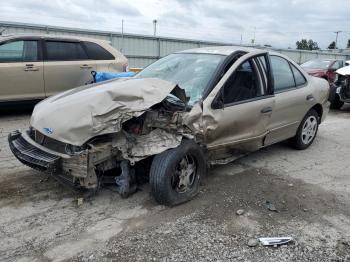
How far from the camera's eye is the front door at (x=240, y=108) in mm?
4094

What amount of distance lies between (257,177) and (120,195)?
1829 millimetres

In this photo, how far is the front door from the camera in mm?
4094

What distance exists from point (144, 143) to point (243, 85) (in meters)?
1.61

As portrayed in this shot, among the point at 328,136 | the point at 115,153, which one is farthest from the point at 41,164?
the point at 328,136

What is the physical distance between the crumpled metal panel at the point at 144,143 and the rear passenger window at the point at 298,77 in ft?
8.94

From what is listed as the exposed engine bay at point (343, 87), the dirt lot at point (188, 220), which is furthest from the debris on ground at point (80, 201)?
the exposed engine bay at point (343, 87)

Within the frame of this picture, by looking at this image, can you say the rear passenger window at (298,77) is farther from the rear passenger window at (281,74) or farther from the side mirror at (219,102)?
the side mirror at (219,102)

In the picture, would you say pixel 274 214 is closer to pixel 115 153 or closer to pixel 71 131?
pixel 115 153

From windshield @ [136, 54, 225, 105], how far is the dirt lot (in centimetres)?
118

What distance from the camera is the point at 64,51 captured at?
8031 mm

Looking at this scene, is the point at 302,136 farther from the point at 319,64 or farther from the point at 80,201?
the point at 319,64

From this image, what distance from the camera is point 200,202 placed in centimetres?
391

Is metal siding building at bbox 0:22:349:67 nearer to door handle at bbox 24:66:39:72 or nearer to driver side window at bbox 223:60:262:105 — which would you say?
door handle at bbox 24:66:39:72

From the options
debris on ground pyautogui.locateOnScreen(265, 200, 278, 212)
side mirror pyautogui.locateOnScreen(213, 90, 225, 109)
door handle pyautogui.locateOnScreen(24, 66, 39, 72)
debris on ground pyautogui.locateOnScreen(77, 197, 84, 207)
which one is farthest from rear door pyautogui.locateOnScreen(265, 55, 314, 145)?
door handle pyautogui.locateOnScreen(24, 66, 39, 72)
